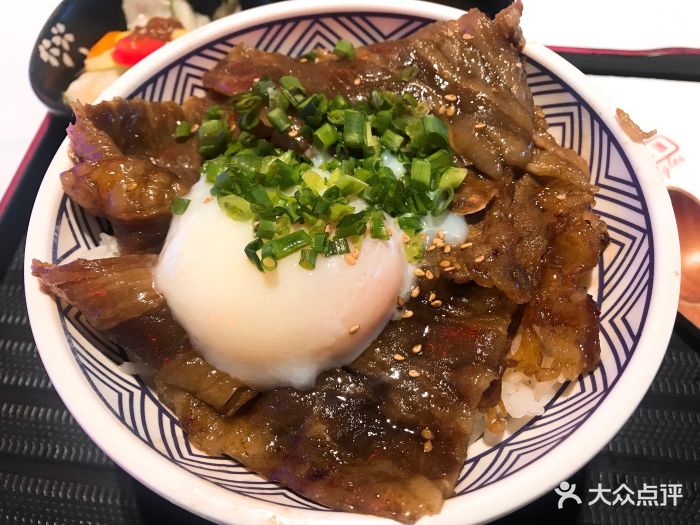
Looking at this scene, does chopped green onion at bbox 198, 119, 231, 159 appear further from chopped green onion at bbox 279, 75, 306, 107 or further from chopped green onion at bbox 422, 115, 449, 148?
chopped green onion at bbox 422, 115, 449, 148

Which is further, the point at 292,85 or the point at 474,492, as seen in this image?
the point at 292,85

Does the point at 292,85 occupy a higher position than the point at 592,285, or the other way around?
the point at 292,85

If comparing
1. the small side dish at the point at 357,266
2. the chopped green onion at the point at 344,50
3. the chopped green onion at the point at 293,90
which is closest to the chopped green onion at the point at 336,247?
the small side dish at the point at 357,266

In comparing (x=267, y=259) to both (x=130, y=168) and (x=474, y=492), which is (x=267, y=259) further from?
(x=474, y=492)

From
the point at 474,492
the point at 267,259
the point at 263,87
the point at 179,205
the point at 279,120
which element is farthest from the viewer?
the point at 263,87

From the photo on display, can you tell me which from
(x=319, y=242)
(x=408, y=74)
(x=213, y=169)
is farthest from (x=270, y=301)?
(x=408, y=74)

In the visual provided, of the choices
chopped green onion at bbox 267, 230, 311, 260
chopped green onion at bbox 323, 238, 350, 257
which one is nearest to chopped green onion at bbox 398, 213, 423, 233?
chopped green onion at bbox 323, 238, 350, 257

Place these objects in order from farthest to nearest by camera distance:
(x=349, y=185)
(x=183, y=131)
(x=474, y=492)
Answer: (x=183, y=131), (x=349, y=185), (x=474, y=492)

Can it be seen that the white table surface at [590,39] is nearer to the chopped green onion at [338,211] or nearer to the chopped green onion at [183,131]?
the chopped green onion at [183,131]
